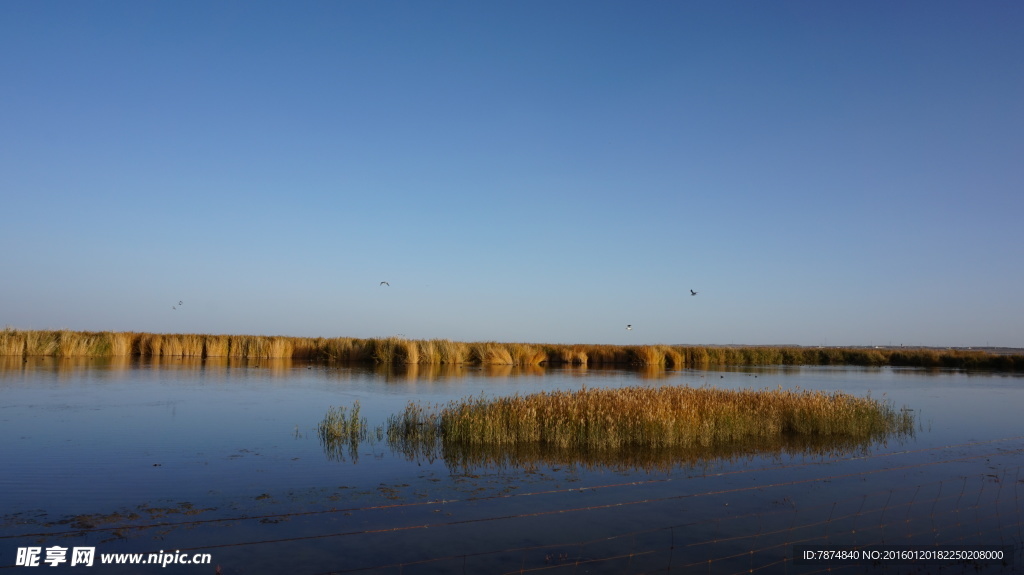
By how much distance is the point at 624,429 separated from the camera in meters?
15.3

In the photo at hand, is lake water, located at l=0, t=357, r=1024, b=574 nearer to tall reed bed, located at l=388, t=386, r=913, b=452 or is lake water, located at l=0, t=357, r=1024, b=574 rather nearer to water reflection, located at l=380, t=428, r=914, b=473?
water reflection, located at l=380, t=428, r=914, b=473

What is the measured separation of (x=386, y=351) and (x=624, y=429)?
107ft

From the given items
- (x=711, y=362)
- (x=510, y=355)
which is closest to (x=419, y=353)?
(x=510, y=355)

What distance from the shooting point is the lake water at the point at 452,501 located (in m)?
7.58

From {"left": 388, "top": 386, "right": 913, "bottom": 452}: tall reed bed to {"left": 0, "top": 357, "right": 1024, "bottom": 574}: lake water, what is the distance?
119 cm

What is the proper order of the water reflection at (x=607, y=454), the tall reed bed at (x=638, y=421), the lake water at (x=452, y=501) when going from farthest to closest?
the tall reed bed at (x=638, y=421) < the water reflection at (x=607, y=454) < the lake water at (x=452, y=501)

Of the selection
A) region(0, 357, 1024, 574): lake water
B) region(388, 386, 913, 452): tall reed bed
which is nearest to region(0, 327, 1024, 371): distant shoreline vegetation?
region(0, 357, 1024, 574): lake water

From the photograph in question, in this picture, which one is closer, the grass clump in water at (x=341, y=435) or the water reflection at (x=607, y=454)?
the water reflection at (x=607, y=454)

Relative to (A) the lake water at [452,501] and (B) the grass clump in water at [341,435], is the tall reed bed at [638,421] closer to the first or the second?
(B) the grass clump in water at [341,435]

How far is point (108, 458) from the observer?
1221cm

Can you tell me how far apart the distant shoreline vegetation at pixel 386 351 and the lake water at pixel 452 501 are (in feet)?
85.4

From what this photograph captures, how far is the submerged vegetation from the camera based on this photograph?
14.0 m

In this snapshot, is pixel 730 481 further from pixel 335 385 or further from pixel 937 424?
pixel 335 385

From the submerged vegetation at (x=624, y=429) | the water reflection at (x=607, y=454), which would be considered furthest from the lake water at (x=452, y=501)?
the submerged vegetation at (x=624, y=429)
